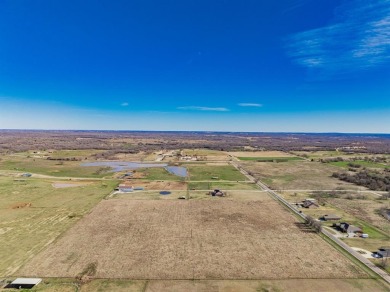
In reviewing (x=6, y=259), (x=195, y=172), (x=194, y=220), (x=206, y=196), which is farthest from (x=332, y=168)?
(x=6, y=259)

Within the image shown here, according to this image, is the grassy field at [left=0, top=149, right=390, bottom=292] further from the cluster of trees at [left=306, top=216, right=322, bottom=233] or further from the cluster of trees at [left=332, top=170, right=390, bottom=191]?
the cluster of trees at [left=332, top=170, right=390, bottom=191]

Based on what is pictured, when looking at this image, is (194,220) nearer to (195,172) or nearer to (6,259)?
(6,259)

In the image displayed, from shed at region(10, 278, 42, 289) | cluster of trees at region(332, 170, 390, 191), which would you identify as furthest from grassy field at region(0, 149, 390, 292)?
cluster of trees at region(332, 170, 390, 191)

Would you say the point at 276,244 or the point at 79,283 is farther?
the point at 276,244

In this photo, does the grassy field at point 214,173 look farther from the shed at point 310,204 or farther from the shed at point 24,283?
the shed at point 24,283

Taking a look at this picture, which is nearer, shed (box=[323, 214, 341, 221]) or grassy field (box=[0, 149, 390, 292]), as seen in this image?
grassy field (box=[0, 149, 390, 292])
